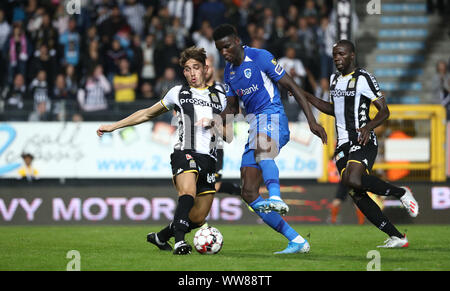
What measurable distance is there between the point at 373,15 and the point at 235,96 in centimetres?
1092

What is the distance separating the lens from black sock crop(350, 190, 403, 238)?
8695 millimetres

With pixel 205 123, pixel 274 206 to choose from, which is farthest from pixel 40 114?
pixel 274 206

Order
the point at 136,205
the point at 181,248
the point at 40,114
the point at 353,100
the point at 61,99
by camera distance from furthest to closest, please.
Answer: the point at 61,99
the point at 40,114
the point at 136,205
the point at 353,100
the point at 181,248

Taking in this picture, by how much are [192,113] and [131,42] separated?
936 centimetres

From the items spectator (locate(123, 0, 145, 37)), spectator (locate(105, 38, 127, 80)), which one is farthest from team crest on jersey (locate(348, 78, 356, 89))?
spectator (locate(123, 0, 145, 37))

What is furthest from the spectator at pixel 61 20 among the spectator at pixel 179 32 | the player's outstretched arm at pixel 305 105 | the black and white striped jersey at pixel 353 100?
the player's outstretched arm at pixel 305 105

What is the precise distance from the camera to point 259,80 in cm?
809

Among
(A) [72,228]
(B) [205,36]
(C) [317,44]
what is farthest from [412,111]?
(A) [72,228]

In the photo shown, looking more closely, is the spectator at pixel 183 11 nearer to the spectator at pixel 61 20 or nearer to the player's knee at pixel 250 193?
the spectator at pixel 61 20

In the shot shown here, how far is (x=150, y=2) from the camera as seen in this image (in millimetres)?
18375

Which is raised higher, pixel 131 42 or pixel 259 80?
pixel 131 42

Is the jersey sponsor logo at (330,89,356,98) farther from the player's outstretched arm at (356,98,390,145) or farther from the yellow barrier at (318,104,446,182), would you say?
the yellow barrier at (318,104,446,182)

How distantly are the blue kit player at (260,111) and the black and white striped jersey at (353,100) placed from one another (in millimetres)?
1163

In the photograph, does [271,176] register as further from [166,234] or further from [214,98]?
[166,234]
